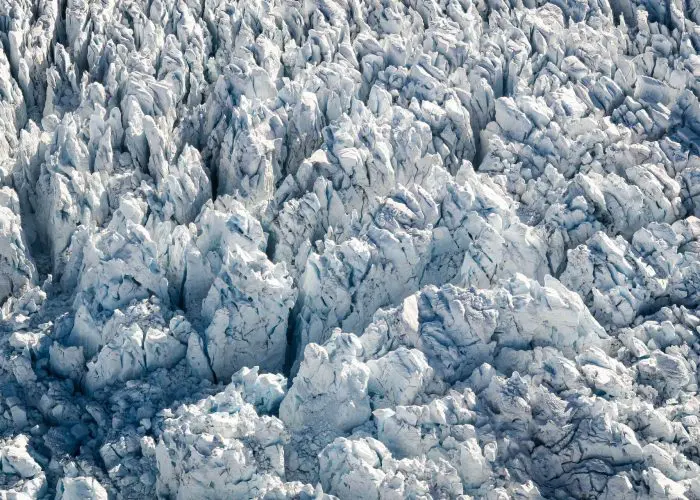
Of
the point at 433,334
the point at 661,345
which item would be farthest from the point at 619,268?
the point at 433,334

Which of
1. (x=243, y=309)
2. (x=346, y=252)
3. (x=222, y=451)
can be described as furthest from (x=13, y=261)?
(x=222, y=451)

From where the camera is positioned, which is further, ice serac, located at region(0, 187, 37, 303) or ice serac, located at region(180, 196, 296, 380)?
ice serac, located at region(0, 187, 37, 303)

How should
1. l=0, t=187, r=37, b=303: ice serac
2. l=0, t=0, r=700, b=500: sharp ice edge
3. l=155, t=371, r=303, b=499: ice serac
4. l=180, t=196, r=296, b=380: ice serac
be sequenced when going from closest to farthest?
l=155, t=371, r=303, b=499: ice serac < l=0, t=0, r=700, b=500: sharp ice edge < l=180, t=196, r=296, b=380: ice serac < l=0, t=187, r=37, b=303: ice serac

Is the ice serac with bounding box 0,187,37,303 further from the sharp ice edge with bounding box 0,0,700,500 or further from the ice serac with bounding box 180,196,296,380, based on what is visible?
the ice serac with bounding box 180,196,296,380

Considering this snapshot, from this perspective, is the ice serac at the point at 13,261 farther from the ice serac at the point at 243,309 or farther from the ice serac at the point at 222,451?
the ice serac at the point at 222,451

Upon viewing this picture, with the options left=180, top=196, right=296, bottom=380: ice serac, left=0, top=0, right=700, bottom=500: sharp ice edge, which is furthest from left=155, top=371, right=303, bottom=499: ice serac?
left=180, top=196, right=296, bottom=380: ice serac

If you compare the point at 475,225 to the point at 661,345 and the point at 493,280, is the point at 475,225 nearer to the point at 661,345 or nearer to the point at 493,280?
the point at 493,280

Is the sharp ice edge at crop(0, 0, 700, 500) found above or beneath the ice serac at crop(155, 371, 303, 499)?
above

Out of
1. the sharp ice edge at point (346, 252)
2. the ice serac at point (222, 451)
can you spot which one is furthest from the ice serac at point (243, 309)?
the ice serac at point (222, 451)
